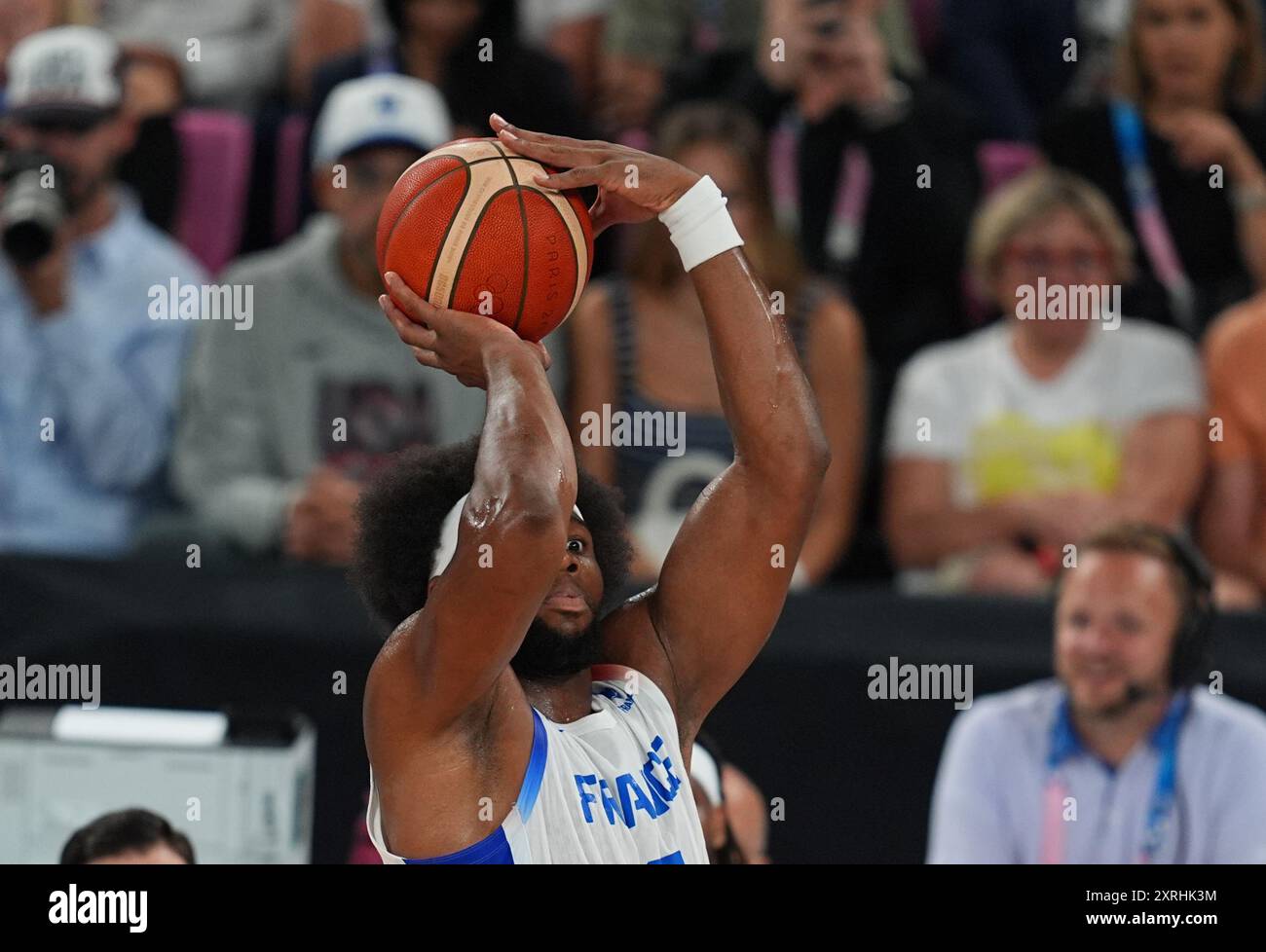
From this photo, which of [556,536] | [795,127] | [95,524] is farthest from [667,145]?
[556,536]

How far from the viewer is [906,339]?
6.68 m

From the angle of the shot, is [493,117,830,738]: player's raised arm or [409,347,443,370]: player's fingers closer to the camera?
[409,347,443,370]: player's fingers

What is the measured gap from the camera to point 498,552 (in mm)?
3100

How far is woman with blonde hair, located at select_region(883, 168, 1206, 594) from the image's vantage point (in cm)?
Result: 612

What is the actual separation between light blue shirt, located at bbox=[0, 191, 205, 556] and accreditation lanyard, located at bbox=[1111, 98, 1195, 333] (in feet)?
10.6

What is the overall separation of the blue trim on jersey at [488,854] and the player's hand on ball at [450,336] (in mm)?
740

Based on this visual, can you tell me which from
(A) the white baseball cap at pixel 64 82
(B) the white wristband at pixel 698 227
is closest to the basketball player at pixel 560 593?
(B) the white wristband at pixel 698 227

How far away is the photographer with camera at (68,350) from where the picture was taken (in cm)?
612

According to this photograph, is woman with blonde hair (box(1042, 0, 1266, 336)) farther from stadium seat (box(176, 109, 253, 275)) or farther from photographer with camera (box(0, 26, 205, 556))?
photographer with camera (box(0, 26, 205, 556))

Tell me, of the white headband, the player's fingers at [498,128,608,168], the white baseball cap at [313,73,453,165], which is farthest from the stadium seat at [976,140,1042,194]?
the white headband

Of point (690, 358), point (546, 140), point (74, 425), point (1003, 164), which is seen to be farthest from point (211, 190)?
point (546, 140)
